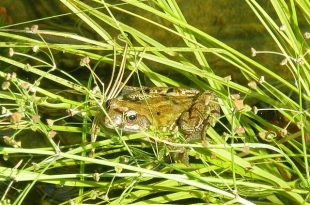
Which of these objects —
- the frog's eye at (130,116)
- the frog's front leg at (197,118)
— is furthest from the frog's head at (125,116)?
the frog's front leg at (197,118)

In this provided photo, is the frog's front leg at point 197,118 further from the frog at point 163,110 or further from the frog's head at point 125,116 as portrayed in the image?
the frog's head at point 125,116

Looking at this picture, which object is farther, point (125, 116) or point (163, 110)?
point (163, 110)

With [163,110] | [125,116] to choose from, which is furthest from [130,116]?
[163,110]

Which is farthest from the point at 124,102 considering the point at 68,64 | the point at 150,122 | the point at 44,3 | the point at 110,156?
the point at 44,3

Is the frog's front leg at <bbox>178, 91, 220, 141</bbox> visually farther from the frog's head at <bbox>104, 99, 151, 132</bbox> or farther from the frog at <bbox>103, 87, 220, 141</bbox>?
the frog's head at <bbox>104, 99, 151, 132</bbox>

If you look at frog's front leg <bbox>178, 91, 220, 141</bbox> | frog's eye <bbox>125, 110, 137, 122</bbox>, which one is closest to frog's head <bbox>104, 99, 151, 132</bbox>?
frog's eye <bbox>125, 110, 137, 122</bbox>

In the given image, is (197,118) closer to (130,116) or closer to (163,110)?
(163,110)

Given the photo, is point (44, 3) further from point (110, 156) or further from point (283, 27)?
point (283, 27)
